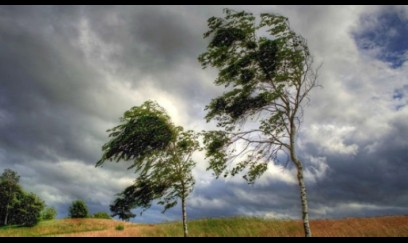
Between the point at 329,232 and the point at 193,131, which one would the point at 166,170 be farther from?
the point at 329,232

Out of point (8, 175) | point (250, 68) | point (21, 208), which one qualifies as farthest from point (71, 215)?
point (250, 68)

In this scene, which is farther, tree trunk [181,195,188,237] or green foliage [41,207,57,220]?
green foliage [41,207,57,220]

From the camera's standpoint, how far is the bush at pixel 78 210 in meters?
45.8

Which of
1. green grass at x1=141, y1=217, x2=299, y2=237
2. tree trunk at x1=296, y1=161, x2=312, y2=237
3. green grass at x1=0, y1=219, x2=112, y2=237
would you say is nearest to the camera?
tree trunk at x1=296, y1=161, x2=312, y2=237

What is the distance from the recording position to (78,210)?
46031 mm

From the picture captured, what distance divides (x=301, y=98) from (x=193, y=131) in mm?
9441

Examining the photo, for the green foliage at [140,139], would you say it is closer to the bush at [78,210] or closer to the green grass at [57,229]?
the green grass at [57,229]

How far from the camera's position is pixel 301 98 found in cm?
1959

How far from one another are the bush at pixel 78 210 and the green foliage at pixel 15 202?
6.09 meters

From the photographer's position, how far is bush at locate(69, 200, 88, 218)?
45.8m

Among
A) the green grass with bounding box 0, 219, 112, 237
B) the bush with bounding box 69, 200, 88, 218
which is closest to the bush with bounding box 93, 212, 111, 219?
the bush with bounding box 69, 200, 88, 218

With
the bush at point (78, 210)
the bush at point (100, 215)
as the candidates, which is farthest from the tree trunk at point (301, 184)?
the bush at point (100, 215)

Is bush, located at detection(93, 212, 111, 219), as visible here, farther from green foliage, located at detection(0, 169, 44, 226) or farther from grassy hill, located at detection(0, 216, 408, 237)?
grassy hill, located at detection(0, 216, 408, 237)

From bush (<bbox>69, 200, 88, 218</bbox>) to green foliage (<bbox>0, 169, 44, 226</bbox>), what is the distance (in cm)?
609
